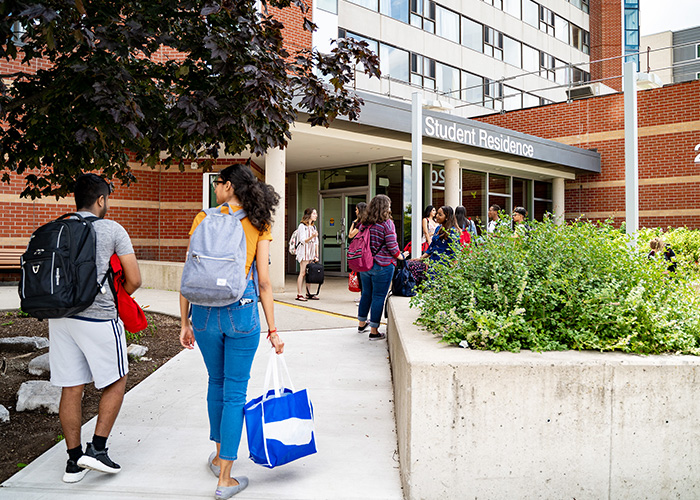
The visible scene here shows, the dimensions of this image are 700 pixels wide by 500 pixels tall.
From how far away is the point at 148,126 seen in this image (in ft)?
13.9

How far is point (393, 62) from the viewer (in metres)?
20.4

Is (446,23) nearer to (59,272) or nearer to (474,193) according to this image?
(474,193)

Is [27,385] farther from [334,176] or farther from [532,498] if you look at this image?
[334,176]

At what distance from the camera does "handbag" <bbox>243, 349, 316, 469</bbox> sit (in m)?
3.09

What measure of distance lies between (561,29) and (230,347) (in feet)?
101

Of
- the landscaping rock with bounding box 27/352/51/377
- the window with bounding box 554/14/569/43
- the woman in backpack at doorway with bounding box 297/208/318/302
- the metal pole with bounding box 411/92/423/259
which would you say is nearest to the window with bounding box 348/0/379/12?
the woman in backpack at doorway with bounding box 297/208/318/302

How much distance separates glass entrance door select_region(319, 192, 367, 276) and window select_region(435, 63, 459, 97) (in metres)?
7.82

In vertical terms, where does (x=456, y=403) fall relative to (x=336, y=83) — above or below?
below

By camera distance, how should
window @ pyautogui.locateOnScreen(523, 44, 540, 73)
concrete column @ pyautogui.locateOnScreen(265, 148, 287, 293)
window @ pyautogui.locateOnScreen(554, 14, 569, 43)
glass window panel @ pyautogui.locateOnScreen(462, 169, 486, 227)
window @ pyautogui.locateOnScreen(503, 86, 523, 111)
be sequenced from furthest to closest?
window @ pyautogui.locateOnScreen(554, 14, 569, 43) < window @ pyautogui.locateOnScreen(523, 44, 540, 73) < window @ pyautogui.locateOnScreen(503, 86, 523, 111) < glass window panel @ pyautogui.locateOnScreen(462, 169, 486, 227) < concrete column @ pyautogui.locateOnScreen(265, 148, 287, 293)

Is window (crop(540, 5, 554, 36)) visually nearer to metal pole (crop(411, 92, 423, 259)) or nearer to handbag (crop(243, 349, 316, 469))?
metal pole (crop(411, 92, 423, 259))

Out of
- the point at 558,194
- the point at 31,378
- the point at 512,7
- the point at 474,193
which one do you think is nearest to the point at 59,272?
the point at 31,378

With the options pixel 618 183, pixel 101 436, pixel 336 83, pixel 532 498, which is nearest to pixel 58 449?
pixel 101 436

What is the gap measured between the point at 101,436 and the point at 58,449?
2.27 ft

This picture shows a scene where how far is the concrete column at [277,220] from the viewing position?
11922 millimetres
